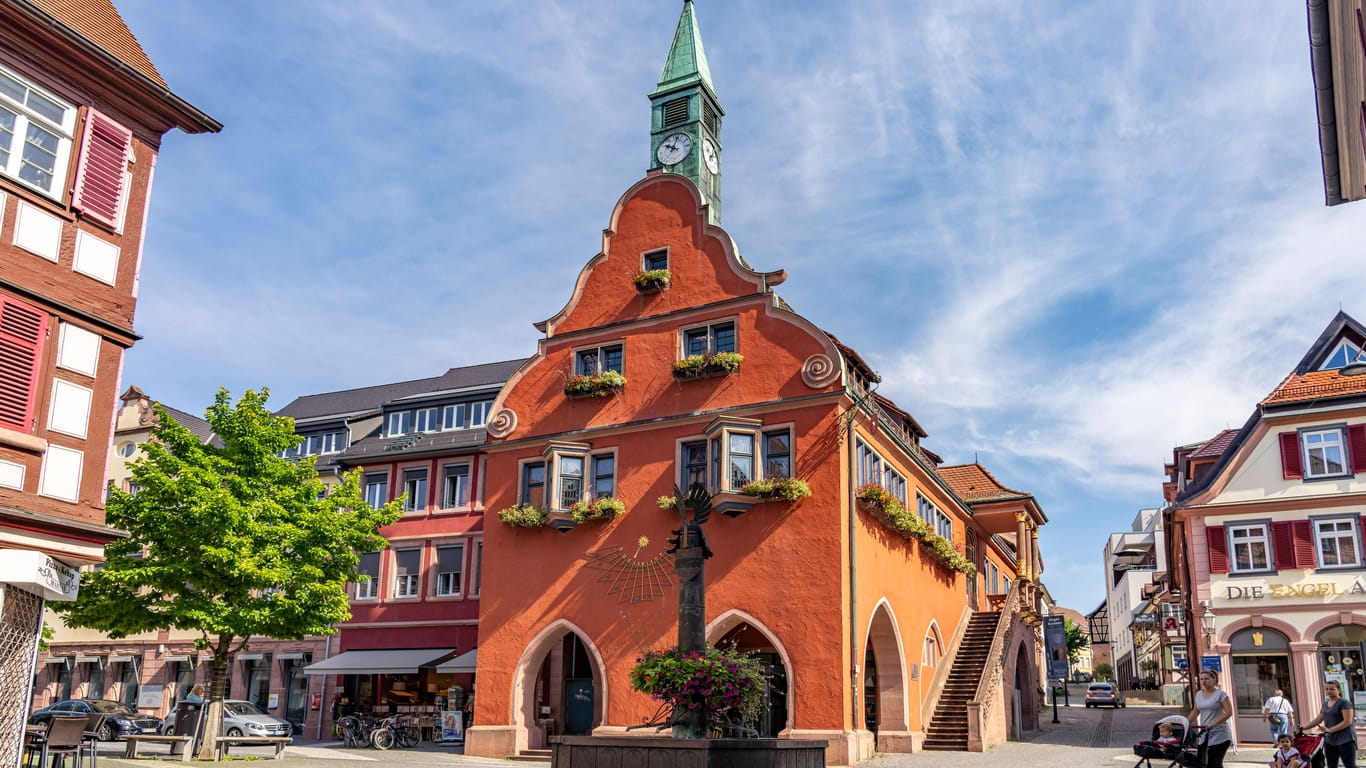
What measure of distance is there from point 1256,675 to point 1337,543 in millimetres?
4137

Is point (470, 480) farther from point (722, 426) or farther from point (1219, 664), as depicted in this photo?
point (1219, 664)

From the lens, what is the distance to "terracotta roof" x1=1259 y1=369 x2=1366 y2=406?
30.2 metres

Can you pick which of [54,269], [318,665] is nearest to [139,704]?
[318,665]

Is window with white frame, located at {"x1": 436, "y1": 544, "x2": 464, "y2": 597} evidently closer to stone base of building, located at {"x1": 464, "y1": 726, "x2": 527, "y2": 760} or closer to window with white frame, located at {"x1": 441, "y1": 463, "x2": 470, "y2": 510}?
window with white frame, located at {"x1": 441, "y1": 463, "x2": 470, "y2": 510}

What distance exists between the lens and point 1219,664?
1190 inches

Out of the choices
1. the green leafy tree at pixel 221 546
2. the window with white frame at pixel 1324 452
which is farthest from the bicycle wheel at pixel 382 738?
the window with white frame at pixel 1324 452

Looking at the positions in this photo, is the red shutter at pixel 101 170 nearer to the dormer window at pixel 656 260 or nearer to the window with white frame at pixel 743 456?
the window with white frame at pixel 743 456

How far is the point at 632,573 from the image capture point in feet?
90.0

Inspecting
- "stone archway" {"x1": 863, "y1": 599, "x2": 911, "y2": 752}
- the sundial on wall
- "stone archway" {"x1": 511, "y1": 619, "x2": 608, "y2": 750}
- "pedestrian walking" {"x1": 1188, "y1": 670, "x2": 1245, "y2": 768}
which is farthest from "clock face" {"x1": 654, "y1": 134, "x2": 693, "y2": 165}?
"pedestrian walking" {"x1": 1188, "y1": 670, "x2": 1245, "y2": 768}

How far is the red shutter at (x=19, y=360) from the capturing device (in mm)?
14984

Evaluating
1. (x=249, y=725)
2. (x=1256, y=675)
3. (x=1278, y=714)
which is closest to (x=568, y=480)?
(x=249, y=725)

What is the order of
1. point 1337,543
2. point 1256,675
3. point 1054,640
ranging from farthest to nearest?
point 1054,640, point 1256,675, point 1337,543

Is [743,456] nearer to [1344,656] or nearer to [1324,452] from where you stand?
[1324,452]

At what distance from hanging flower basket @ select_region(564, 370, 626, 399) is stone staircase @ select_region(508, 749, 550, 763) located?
9.16 m
